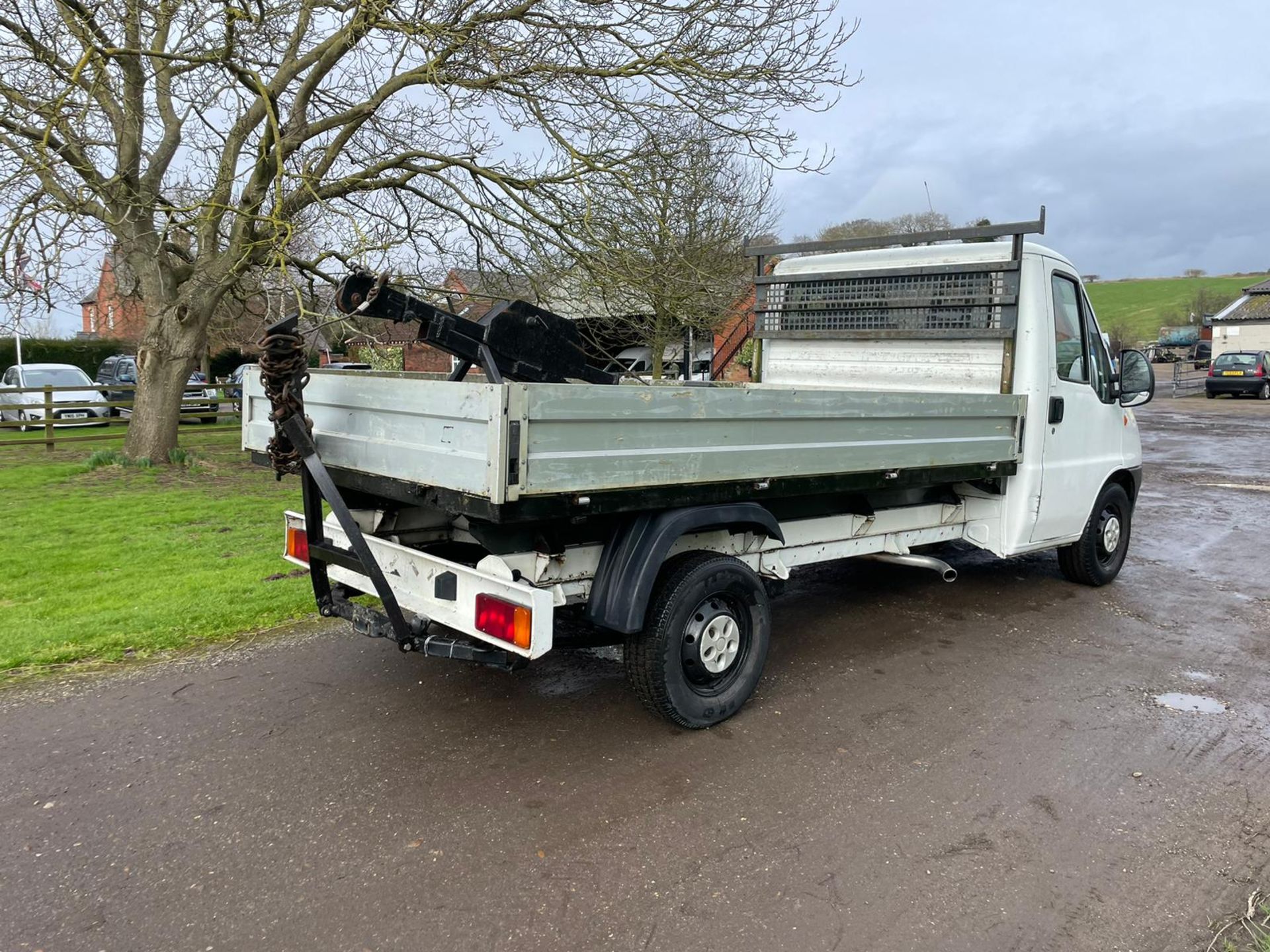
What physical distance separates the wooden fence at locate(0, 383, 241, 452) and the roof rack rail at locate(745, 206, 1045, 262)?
538 inches

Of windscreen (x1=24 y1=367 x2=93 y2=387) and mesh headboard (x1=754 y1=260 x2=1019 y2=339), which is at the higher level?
mesh headboard (x1=754 y1=260 x2=1019 y2=339)

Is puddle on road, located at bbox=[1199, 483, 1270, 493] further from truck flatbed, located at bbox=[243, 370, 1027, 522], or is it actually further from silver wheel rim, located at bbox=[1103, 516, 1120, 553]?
truck flatbed, located at bbox=[243, 370, 1027, 522]

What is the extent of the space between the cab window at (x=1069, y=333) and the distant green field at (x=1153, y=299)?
53033 mm

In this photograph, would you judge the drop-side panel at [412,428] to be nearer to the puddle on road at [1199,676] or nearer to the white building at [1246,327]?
the puddle on road at [1199,676]

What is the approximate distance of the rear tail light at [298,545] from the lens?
14.6 feet

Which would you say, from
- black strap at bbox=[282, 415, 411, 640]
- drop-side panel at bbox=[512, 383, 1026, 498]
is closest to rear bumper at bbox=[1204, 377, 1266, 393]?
drop-side panel at bbox=[512, 383, 1026, 498]

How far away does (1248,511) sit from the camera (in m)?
9.84

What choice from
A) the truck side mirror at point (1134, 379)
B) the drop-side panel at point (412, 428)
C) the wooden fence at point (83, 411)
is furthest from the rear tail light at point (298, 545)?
the wooden fence at point (83, 411)

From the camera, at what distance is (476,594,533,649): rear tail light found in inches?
126

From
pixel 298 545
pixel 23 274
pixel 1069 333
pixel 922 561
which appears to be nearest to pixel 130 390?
pixel 23 274

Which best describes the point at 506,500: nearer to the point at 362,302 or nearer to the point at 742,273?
the point at 362,302

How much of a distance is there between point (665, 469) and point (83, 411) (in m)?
21.7

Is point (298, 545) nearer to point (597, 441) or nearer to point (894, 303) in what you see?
point (597, 441)

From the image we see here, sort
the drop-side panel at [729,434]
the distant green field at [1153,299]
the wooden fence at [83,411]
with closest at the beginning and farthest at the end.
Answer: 1. the drop-side panel at [729,434]
2. the wooden fence at [83,411]
3. the distant green field at [1153,299]
